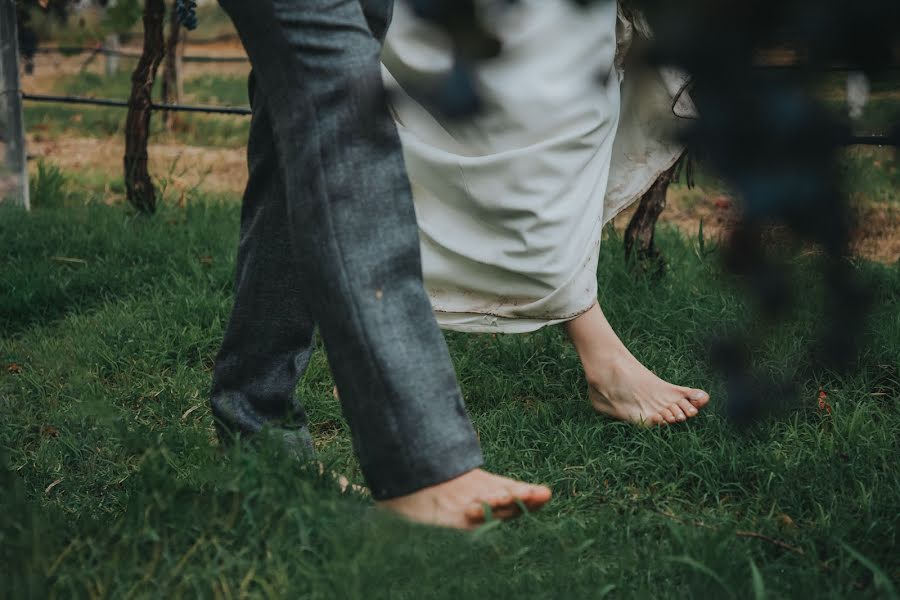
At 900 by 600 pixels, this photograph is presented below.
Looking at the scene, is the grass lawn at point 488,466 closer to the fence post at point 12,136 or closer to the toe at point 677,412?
the toe at point 677,412

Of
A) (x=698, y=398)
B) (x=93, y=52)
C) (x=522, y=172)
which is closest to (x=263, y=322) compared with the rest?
(x=522, y=172)

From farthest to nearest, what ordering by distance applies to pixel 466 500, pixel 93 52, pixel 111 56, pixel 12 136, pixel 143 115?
pixel 111 56 → pixel 93 52 → pixel 12 136 → pixel 143 115 → pixel 466 500

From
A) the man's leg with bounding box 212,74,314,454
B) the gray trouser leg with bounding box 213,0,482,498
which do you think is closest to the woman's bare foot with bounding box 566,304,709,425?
the man's leg with bounding box 212,74,314,454

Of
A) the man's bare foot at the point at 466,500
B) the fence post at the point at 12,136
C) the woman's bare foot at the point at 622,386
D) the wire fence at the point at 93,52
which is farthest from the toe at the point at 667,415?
the fence post at the point at 12,136

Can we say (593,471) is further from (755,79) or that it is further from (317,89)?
(755,79)

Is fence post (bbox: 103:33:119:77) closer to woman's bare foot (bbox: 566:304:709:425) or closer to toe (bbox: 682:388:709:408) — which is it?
woman's bare foot (bbox: 566:304:709:425)

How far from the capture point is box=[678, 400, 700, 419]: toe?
1812 millimetres

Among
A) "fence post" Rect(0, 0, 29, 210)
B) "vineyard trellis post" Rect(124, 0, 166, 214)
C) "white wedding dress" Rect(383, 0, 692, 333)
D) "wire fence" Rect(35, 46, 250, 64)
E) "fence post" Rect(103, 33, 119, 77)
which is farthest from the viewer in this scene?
"fence post" Rect(103, 33, 119, 77)

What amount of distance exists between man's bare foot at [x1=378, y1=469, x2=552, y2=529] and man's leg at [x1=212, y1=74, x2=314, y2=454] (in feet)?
1.23

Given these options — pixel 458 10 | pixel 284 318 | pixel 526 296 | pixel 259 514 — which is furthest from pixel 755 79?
pixel 526 296

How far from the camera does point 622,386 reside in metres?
1.89

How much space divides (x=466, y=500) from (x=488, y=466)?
1.87 ft

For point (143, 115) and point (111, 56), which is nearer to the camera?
point (143, 115)

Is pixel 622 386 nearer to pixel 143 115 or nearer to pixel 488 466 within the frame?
pixel 488 466
